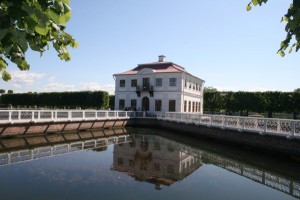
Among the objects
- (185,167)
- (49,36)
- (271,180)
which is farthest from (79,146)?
(49,36)

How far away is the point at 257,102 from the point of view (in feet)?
126

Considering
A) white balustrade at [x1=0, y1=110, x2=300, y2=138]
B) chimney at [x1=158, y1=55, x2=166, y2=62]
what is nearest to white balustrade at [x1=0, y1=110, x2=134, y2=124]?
white balustrade at [x1=0, y1=110, x2=300, y2=138]

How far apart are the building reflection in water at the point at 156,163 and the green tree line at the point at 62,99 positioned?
2764cm

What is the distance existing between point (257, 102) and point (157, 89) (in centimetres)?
1745

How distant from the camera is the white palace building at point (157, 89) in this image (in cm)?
3188

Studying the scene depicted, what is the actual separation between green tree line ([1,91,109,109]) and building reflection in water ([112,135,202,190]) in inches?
1088

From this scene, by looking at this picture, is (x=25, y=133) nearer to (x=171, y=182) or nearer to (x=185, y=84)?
(x=171, y=182)

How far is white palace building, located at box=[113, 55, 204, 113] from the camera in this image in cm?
3188

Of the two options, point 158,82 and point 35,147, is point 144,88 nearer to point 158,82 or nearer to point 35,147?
point 158,82

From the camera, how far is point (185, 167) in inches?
450

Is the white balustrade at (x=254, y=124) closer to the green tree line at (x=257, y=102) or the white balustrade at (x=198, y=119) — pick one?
the white balustrade at (x=198, y=119)

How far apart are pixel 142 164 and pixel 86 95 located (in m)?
35.3

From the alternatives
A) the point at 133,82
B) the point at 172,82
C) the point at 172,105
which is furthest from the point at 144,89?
the point at 172,105

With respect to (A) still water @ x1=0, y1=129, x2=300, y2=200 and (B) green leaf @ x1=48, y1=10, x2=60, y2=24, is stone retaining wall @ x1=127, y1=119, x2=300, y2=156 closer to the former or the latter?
(A) still water @ x1=0, y1=129, x2=300, y2=200
